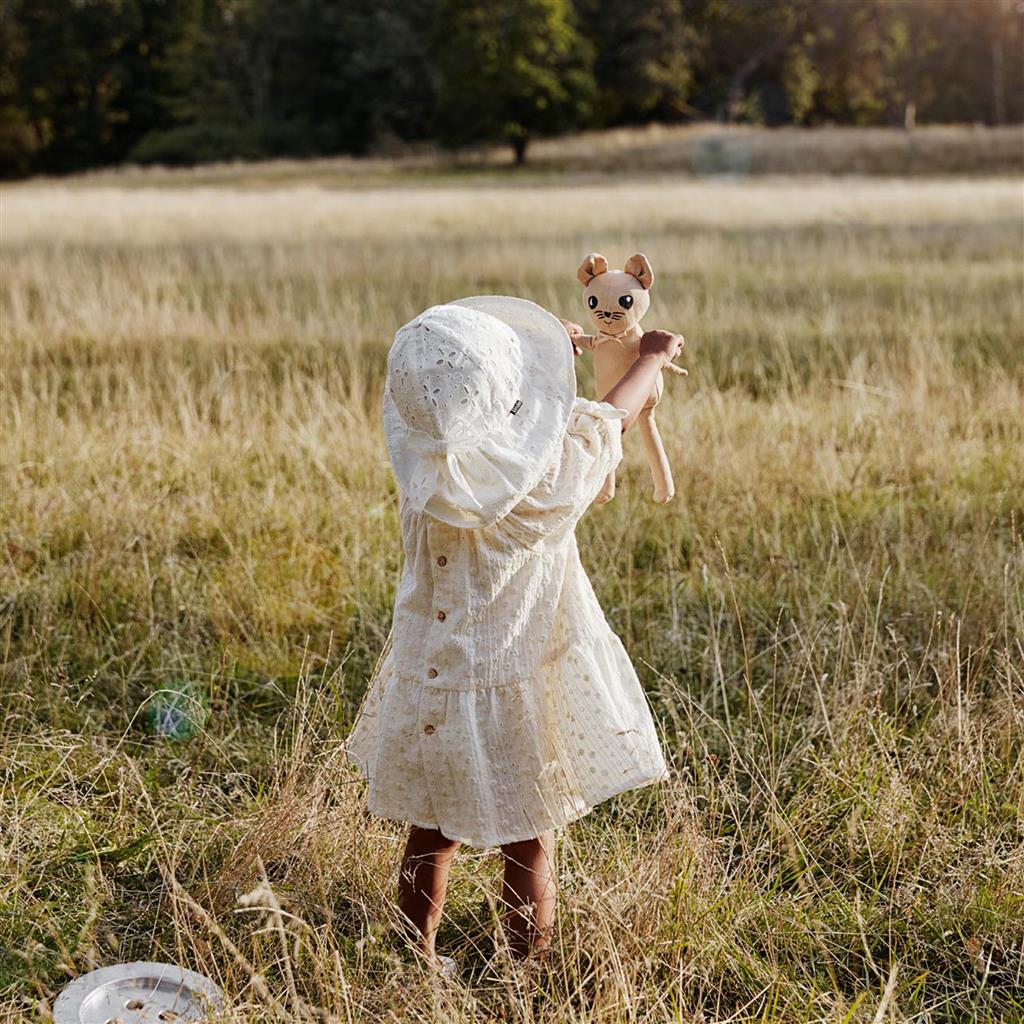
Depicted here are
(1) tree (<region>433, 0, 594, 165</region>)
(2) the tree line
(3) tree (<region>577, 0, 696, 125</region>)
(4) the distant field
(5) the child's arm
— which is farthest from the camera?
(2) the tree line

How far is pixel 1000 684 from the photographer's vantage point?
127 inches

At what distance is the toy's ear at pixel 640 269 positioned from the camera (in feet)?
6.48

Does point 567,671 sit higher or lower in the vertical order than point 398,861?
higher

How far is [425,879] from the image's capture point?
2.28 meters

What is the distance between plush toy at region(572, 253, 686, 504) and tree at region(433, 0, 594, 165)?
44.0 metres

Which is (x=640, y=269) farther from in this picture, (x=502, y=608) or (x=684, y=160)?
(x=684, y=160)

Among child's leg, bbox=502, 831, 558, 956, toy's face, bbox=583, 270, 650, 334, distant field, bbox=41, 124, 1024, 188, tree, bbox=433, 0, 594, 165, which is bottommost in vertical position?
child's leg, bbox=502, 831, 558, 956

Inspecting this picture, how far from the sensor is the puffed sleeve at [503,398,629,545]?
6.77 feet

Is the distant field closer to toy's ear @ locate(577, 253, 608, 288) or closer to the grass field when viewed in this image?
the grass field

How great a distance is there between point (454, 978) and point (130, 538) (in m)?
2.41

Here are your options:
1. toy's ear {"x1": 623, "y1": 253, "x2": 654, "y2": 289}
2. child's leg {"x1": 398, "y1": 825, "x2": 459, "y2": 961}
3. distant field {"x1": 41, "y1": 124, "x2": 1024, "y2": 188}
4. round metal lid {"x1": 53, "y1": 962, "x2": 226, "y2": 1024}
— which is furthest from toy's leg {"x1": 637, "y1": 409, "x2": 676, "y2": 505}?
distant field {"x1": 41, "y1": 124, "x2": 1024, "y2": 188}

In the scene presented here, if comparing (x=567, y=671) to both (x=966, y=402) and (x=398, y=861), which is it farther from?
(x=966, y=402)

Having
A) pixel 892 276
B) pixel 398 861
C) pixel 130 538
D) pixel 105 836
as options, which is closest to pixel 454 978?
pixel 398 861

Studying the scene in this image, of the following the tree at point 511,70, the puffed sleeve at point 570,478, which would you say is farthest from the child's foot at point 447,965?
the tree at point 511,70
